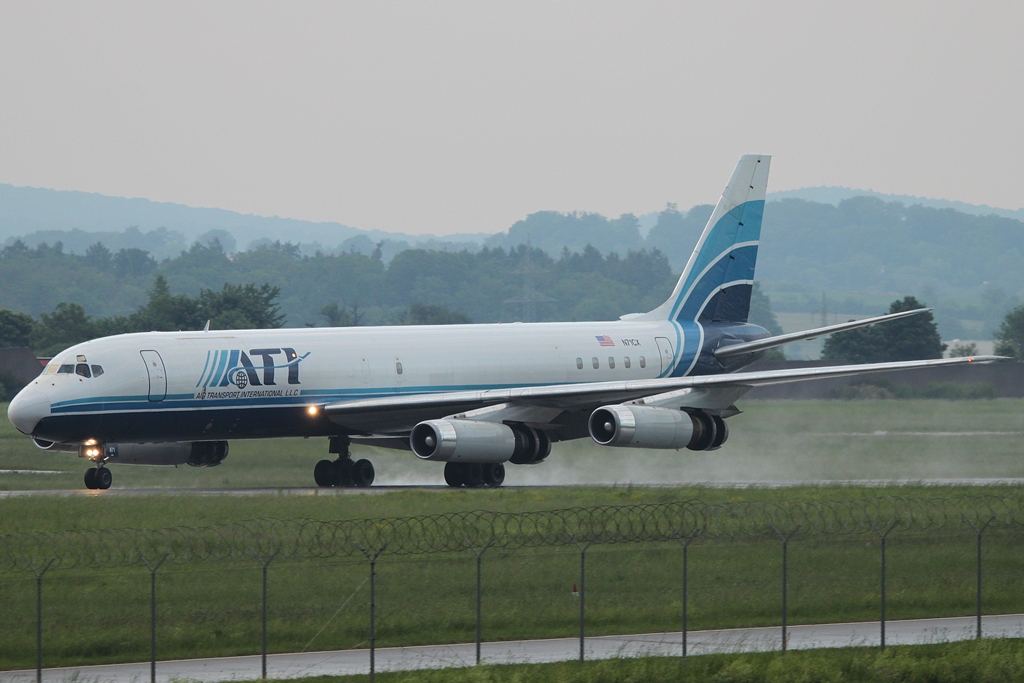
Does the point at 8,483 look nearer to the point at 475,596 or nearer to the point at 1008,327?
the point at 475,596

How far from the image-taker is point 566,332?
4447cm

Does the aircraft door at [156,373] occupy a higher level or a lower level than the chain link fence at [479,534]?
higher

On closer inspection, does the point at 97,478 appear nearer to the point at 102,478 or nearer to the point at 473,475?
the point at 102,478

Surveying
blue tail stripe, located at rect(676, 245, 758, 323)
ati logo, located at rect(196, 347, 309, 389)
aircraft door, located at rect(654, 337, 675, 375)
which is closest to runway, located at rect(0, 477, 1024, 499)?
ati logo, located at rect(196, 347, 309, 389)

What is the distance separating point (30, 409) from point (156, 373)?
122 inches

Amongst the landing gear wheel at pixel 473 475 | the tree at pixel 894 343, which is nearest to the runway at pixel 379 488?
the landing gear wheel at pixel 473 475

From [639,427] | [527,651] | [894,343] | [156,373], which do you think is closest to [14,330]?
[894,343]

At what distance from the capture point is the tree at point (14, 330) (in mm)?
85562

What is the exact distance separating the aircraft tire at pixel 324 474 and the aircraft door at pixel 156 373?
5.56 meters

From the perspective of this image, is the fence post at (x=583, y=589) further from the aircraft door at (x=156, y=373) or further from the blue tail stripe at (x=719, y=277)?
the blue tail stripe at (x=719, y=277)

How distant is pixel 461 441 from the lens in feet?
121

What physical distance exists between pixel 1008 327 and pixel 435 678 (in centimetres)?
8210

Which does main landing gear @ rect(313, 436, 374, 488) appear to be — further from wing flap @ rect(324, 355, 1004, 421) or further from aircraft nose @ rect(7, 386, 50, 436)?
aircraft nose @ rect(7, 386, 50, 436)

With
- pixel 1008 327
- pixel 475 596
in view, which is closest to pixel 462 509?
pixel 475 596
